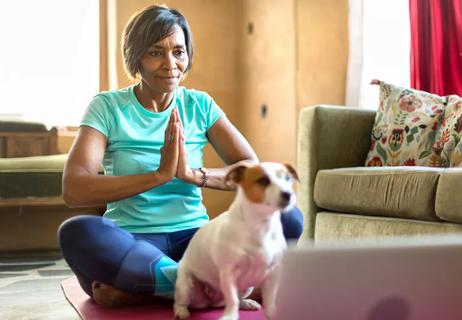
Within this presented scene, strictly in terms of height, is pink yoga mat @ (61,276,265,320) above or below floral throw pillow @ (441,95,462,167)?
below

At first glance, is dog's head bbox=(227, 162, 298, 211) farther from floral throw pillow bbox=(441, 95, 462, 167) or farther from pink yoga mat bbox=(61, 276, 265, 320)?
floral throw pillow bbox=(441, 95, 462, 167)

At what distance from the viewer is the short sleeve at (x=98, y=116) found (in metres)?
1.67

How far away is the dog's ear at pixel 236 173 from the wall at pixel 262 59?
257 centimetres

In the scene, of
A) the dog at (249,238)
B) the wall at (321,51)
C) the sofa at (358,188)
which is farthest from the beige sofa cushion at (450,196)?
the wall at (321,51)

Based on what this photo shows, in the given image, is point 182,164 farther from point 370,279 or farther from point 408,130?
point 408,130

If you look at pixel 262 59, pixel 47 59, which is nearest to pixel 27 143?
pixel 47 59

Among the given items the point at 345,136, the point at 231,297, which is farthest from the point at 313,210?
the point at 231,297

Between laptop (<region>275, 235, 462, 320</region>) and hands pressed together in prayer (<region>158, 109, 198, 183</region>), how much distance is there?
2.13ft

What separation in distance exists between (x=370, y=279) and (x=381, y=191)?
1487 mm

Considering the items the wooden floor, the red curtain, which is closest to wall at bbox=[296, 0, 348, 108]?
the red curtain

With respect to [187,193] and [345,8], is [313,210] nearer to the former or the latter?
[187,193]

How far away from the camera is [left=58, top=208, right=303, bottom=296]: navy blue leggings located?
59.4 inches

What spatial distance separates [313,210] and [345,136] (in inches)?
13.1

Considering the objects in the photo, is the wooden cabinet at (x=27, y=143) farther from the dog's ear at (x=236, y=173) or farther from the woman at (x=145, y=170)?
the dog's ear at (x=236, y=173)
